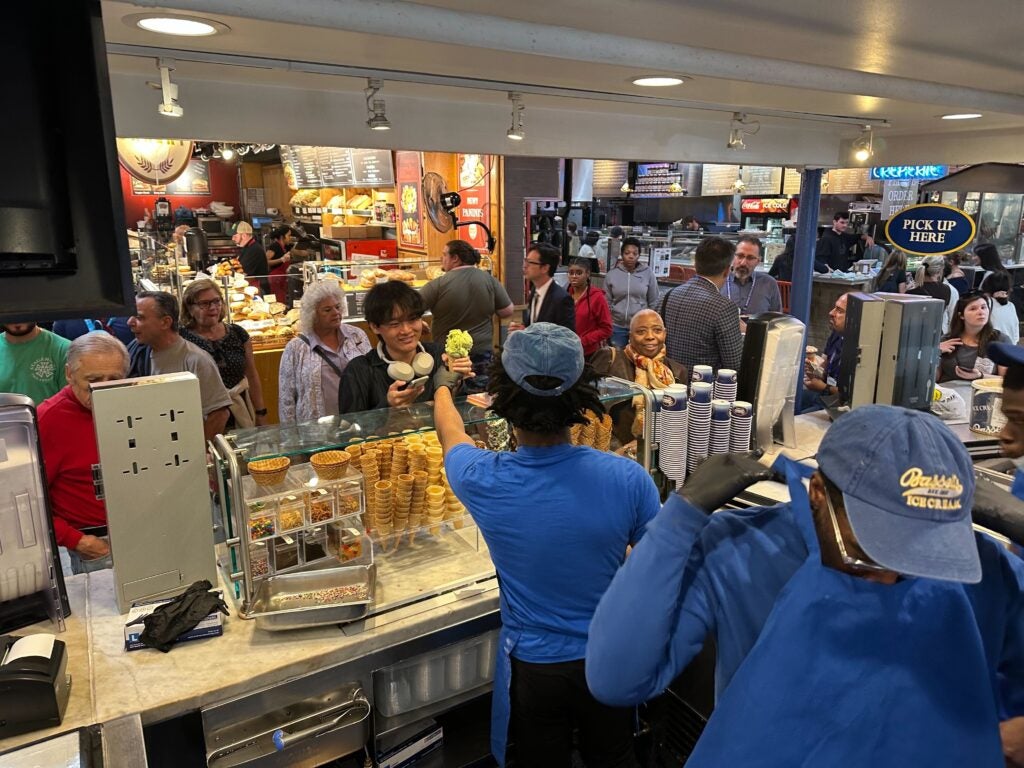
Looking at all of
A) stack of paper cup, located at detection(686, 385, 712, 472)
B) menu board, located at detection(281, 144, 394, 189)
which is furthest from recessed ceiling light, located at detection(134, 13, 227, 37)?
menu board, located at detection(281, 144, 394, 189)

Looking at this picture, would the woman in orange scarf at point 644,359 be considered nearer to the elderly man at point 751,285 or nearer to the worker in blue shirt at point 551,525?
the worker in blue shirt at point 551,525

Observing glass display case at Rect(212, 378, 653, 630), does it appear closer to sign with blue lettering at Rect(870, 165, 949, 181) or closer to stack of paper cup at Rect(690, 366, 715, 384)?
stack of paper cup at Rect(690, 366, 715, 384)

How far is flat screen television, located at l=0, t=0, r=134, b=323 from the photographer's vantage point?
1.60m

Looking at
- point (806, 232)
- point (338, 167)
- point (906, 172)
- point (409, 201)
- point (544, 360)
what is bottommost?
point (544, 360)

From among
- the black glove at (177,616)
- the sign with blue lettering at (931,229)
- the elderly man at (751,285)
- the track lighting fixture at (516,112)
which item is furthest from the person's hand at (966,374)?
the black glove at (177,616)

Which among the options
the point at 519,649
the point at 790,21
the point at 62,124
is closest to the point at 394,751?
the point at 519,649

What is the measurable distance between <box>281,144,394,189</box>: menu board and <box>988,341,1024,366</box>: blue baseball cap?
8.77m

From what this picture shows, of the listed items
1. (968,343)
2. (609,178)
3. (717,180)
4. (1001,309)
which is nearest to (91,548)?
(968,343)

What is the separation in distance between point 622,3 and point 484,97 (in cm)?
206

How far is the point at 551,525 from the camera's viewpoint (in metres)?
1.83

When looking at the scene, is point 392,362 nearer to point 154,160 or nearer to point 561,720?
point 561,720

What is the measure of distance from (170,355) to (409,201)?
6.86m

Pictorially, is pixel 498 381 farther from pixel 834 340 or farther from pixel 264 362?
pixel 264 362

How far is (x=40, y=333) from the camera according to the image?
412cm
